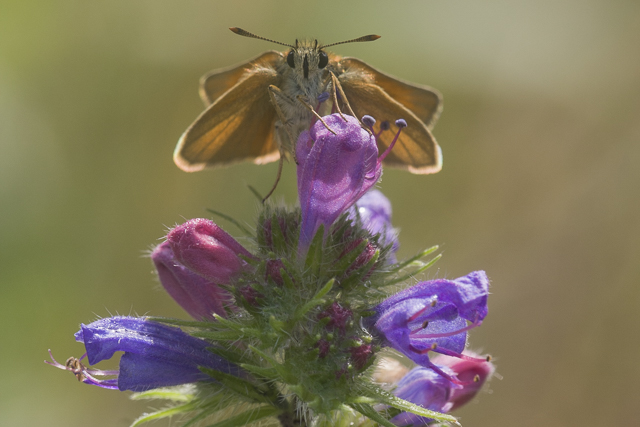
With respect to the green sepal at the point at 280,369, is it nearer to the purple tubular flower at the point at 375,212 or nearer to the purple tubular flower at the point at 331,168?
the purple tubular flower at the point at 331,168

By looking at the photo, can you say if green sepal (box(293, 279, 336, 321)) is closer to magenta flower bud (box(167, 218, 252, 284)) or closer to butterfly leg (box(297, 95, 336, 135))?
magenta flower bud (box(167, 218, 252, 284))

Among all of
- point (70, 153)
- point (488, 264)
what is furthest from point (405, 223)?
point (70, 153)

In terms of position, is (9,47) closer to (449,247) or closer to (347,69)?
(347,69)

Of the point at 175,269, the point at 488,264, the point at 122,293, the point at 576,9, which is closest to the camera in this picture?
the point at 175,269

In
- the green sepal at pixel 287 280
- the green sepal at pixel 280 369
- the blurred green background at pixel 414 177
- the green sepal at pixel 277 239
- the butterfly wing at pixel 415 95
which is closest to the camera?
the green sepal at pixel 280 369

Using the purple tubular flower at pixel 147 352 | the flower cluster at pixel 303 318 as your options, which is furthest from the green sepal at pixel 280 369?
the purple tubular flower at pixel 147 352

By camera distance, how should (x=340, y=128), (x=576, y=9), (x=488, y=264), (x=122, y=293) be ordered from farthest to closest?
(x=576, y=9)
(x=488, y=264)
(x=122, y=293)
(x=340, y=128)
